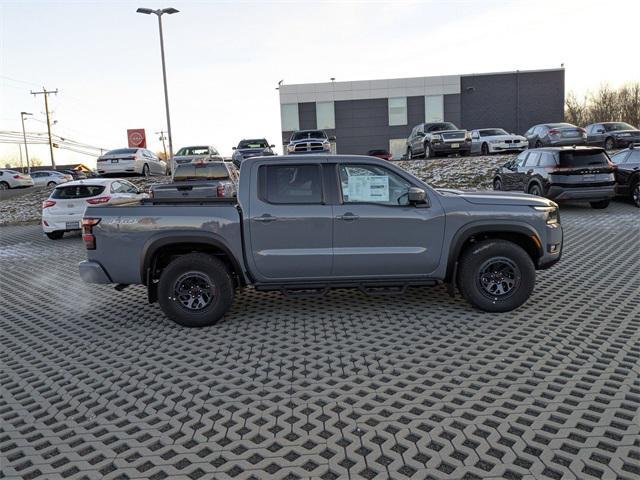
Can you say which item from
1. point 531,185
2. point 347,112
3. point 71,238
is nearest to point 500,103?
point 347,112

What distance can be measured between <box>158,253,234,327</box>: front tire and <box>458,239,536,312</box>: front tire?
265 centimetres

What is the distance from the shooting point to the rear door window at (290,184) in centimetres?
565

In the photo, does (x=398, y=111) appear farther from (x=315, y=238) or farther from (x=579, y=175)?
(x=315, y=238)

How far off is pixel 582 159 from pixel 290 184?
31.9 ft

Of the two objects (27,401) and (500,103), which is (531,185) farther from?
(500,103)

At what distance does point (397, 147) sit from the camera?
45.6 m

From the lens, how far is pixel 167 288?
18.3ft

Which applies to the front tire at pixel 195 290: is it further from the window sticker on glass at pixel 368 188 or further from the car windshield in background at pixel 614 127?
the car windshield in background at pixel 614 127

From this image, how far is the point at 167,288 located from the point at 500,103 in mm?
44649

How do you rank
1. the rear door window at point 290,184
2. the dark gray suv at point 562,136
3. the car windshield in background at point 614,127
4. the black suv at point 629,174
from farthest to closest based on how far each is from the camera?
the car windshield in background at point 614,127 < the dark gray suv at point 562,136 < the black suv at point 629,174 < the rear door window at point 290,184

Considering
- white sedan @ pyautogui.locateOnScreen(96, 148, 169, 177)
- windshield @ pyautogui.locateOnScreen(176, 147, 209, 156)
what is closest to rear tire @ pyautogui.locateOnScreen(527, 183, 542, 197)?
windshield @ pyautogui.locateOnScreen(176, 147, 209, 156)

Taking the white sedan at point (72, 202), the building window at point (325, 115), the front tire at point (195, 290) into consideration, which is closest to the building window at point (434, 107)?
the building window at point (325, 115)

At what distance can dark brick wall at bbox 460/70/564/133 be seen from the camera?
44.1 metres

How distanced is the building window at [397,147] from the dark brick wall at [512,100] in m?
5.45
